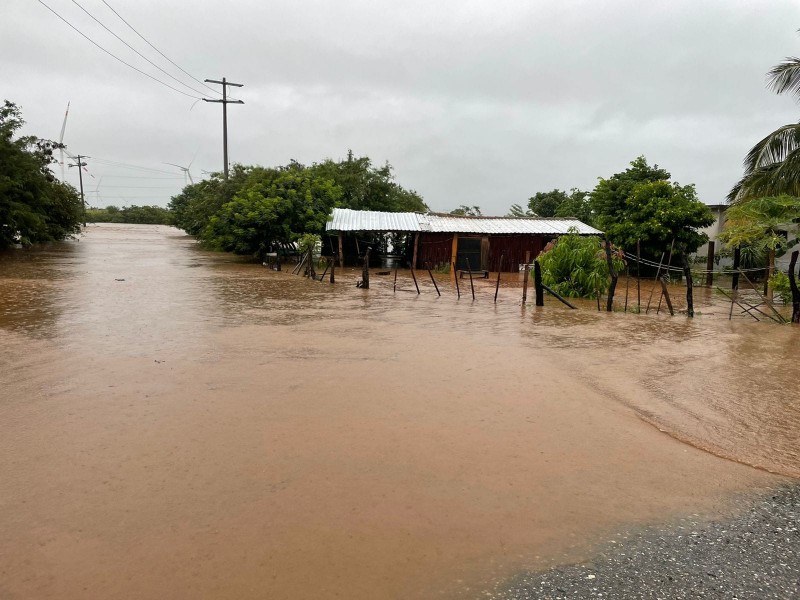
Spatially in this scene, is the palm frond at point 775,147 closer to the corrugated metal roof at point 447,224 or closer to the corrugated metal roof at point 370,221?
the corrugated metal roof at point 447,224

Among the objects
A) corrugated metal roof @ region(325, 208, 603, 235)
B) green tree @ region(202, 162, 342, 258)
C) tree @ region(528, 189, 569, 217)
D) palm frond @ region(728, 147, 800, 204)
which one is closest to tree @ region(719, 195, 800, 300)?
palm frond @ region(728, 147, 800, 204)

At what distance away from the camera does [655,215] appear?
20906 millimetres

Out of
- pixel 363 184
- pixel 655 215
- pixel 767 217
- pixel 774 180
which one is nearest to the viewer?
pixel 767 217

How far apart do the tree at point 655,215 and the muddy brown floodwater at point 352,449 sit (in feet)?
37.4

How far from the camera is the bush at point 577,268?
14.7 metres

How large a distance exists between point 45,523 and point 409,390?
3.98m

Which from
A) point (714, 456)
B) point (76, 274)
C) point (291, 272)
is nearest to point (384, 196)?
point (291, 272)

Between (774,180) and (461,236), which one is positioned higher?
(774,180)

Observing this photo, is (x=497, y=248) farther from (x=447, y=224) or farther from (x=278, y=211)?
(x=278, y=211)

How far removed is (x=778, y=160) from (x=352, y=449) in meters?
15.7

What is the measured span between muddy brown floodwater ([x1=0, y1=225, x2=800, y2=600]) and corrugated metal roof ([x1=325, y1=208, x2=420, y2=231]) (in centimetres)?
1324

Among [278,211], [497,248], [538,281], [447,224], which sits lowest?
[538,281]

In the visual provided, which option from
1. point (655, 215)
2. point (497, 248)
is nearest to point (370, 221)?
point (497, 248)

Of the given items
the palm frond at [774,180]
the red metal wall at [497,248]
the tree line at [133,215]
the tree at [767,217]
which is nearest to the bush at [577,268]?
the tree at [767,217]
